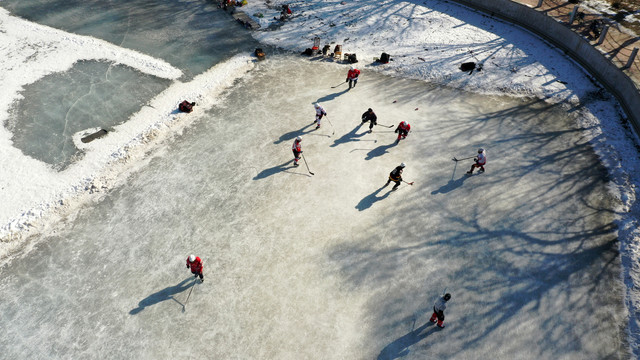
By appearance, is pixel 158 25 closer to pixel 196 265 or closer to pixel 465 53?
pixel 196 265

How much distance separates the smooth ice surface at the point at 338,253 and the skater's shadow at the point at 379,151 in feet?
0.26

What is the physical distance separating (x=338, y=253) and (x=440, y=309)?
152 inches

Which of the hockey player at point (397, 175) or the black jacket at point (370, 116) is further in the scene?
the black jacket at point (370, 116)

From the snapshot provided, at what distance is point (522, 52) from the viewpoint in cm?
2138

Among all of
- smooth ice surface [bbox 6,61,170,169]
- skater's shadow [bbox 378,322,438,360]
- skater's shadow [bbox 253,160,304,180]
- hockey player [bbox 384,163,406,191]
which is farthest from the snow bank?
smooth ice surface [bbox 6,61,170,169]

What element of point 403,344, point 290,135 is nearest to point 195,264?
point 403,344

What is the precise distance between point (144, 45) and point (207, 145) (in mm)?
10753

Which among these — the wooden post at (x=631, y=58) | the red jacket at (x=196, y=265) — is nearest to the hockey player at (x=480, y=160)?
the wooden post at (x=631, y=58)

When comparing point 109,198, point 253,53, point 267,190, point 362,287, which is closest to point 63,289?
point 109,198

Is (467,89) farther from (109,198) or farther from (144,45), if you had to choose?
(144,45)

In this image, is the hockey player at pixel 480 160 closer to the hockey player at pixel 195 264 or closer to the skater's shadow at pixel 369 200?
the skater's shadow at pixel 369 200

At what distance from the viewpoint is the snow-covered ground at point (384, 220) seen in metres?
10.7

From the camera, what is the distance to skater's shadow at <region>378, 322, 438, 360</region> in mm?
10173

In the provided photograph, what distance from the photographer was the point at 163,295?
37.7 feet
